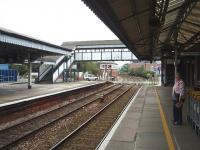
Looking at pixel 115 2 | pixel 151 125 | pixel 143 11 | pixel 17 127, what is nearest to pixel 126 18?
pixel 143 11

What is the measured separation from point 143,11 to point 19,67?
209 feet

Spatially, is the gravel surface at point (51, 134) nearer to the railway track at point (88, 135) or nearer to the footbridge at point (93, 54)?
the railway track at point (88, 135)

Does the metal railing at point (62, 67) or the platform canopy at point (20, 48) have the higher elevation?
the platform canopy at point (20, 48)

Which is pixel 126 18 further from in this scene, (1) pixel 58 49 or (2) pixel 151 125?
(1) pixel 58 49

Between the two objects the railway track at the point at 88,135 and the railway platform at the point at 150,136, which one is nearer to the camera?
the railway platform at the point at 150,136

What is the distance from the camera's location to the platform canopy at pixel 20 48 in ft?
80.6

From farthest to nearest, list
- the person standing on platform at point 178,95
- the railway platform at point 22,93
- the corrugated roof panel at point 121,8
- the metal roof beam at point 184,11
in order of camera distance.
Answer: the railway platform at point 22,93 < the metal roof beam at point 184,11 < the person standing on platform at point 178,95 < the corrugated roof panel at point 121,8

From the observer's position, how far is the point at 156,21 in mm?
12805

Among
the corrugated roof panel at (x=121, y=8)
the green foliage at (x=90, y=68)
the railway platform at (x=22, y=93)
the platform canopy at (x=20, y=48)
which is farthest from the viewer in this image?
the green foliage at (x=90, y=68)

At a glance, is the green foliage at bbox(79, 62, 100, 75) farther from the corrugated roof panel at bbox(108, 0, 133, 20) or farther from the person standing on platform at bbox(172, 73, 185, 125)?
the person standing on platform at bbox(172, 73, 185, 125)

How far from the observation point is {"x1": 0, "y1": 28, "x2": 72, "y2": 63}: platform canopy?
2457 centimetres

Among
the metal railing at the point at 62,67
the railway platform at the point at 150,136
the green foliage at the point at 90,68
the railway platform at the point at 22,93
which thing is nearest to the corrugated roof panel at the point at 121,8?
the railway platform at the point at 150,136

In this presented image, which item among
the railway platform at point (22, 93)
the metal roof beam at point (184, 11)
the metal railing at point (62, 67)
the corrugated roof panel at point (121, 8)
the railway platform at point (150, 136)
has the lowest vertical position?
the railway platform at point (150, 136)

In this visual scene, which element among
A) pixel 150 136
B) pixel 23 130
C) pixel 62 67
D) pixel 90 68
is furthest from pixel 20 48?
pixel 90 68
